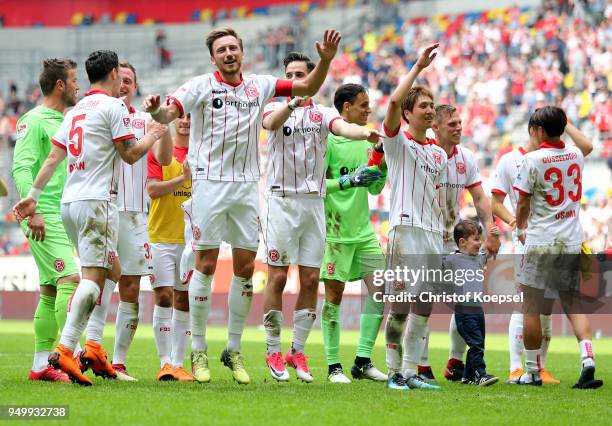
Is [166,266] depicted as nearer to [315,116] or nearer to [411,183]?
[315,116]

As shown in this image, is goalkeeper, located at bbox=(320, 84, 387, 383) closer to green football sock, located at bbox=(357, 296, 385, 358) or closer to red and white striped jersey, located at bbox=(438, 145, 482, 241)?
green football sock, located at bbox=(357, 296, 385, 358)

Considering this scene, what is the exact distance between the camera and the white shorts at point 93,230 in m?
8.27

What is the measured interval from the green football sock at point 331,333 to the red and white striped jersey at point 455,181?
1261 millimetres

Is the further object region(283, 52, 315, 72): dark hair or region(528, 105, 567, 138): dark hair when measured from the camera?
region(283, 52, 315, 72): dark hair

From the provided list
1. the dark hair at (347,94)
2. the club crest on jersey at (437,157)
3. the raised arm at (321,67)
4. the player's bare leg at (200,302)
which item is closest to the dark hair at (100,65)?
the raised arm at (321,67)

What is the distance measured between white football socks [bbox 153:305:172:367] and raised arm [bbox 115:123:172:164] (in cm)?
192

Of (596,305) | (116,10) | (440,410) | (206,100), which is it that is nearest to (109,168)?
(206,100)

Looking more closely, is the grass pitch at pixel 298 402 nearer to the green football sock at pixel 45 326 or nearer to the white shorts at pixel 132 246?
the green football sock at pixel 45 326

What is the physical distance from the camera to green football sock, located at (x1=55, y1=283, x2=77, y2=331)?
348 inches

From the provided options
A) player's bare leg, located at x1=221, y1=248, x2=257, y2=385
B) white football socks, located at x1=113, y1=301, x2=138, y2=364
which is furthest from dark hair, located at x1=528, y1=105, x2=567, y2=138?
white football socks, located at x1=113, y1=301, x2=138, y2=364

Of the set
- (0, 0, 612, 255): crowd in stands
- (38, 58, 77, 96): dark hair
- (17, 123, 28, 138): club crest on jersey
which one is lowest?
(17, 123, 28, 138): club crest on jersey

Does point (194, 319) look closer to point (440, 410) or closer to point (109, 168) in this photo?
point (109, 168)

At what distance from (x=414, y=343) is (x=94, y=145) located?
9.88 feet

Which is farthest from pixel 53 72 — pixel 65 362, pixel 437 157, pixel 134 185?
pixel 437 157
